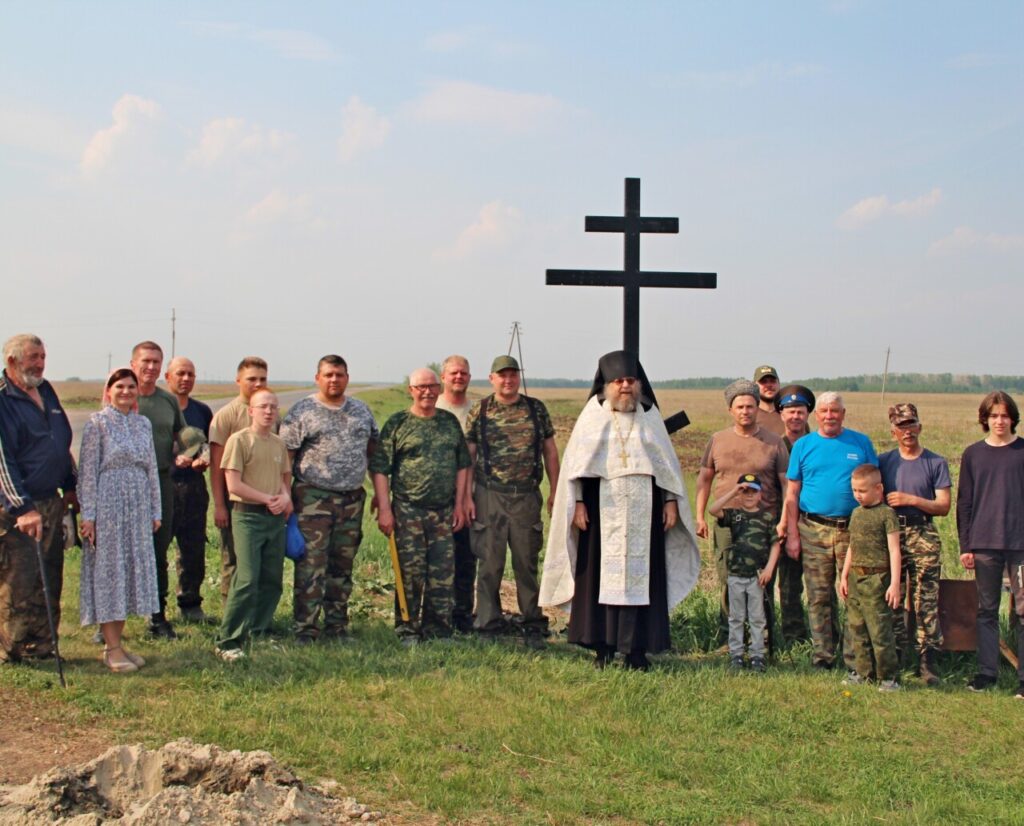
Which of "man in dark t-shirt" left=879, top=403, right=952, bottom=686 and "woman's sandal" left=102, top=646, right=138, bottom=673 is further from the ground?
"man in dark t-shirt" left=879, top=403, right=952, bottom=686

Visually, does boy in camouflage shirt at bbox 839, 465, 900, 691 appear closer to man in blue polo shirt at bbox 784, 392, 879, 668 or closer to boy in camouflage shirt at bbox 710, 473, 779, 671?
man in blue polo shirt at bbox 784, 392, 879, 668

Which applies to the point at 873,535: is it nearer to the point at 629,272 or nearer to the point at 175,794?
the point at 629,272

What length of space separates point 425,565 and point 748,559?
214 cm

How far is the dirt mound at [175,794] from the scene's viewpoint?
3658 mm

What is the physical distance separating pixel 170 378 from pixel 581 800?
451cm

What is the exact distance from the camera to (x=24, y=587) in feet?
19.8

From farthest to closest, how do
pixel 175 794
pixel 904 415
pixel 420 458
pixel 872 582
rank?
pixel 420 458
pixel 904 415
pixel 872 582
pixel 175 794

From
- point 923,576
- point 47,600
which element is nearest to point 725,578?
point 923,576

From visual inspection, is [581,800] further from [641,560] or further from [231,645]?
[231,645]

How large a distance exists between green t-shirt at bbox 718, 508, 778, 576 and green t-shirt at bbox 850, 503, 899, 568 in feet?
1.82

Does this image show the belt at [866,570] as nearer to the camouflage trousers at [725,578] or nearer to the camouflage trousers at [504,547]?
the camouflage trousers at [725,578]

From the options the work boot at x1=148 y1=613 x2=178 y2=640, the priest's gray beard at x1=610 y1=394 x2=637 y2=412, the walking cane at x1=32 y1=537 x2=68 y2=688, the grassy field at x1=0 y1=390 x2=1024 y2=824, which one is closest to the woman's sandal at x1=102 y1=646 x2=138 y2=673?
the grassy field at x1=0 y1=390 x2=1024 y2=824

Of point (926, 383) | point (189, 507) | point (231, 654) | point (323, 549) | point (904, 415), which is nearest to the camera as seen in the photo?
point (231, 654)

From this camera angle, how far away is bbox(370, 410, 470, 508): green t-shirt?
22.1ft
